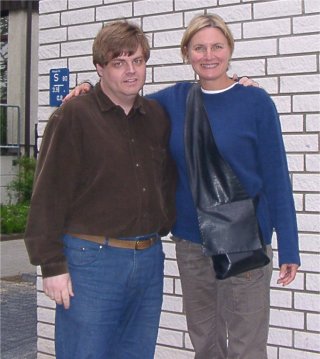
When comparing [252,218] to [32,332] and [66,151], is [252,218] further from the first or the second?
[32,332]

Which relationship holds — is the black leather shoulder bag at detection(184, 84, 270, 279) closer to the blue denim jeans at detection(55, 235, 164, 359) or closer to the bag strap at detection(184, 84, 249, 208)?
the bag strap at detection(184, 84, 249, 208)

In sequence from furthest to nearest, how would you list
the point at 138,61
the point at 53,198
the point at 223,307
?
the point at 223,307 < the point at 138,61 < the point at 53,198

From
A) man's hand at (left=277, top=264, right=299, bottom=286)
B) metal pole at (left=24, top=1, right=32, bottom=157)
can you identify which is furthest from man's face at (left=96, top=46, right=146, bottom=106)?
metal pole at (left=24, top=1, right=32, bottom=157)

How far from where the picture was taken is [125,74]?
2.97 meters

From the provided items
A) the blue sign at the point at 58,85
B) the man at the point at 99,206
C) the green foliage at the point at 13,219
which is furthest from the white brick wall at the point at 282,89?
the green foliage at the point at 13,219

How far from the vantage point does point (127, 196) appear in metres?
2.98

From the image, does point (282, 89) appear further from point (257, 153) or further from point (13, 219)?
point (13, 219)

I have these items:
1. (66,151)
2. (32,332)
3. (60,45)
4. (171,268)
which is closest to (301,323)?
(171,268)

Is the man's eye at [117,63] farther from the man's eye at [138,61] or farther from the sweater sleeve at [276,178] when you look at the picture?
the sweater sleeve at [276,178]

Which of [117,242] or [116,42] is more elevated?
[116,42]

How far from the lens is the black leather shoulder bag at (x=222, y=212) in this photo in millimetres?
2998

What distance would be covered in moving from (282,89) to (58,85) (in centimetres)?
157

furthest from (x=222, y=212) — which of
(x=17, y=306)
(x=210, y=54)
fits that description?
(x=17, y=306)

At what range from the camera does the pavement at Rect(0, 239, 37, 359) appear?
541 centimetres
